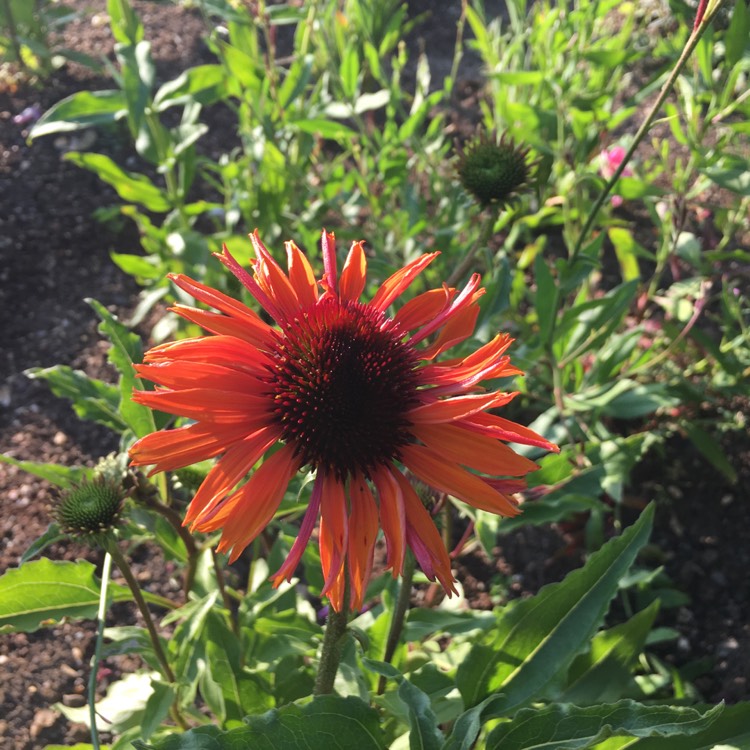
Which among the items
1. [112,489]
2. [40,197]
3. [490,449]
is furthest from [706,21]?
[40,197]

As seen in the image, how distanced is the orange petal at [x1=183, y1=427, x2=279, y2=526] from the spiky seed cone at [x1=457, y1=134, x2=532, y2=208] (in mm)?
749

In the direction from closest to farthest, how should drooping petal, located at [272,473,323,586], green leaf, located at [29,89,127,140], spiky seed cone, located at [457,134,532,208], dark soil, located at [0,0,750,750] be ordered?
drooping petal, located at [272,473,323,586] → spiky seed cone, located at [457,134,532,208] → dark soil, located at [0,0,750,750] → green leaf, located at [29,89,127,140]

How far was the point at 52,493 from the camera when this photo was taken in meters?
1.14

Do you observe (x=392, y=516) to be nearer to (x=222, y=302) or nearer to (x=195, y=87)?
(x=222, y=302)

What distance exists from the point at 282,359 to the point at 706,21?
726mm

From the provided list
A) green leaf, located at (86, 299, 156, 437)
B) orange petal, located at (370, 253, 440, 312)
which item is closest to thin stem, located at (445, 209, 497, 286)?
orange petal, located at (370, 253, 440, 312)

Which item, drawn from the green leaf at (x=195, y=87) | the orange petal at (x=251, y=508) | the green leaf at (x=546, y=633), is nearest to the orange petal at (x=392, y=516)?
the orange petal at (x=251, y=508)

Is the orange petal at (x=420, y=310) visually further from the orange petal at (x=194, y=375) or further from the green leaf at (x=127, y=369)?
the green leaf at (x=127, y=369)

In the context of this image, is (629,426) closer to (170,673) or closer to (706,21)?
(706,21)

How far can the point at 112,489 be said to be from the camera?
1.00 meters

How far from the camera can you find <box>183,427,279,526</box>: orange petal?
82cm

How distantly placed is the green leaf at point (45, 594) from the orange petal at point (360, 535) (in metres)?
0.49

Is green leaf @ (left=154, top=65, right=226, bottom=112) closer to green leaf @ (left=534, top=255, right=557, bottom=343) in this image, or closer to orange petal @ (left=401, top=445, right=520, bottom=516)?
green leaf @ (left=534, top=255, right=557, bottom=343)

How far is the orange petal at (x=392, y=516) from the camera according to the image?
2.56ft
